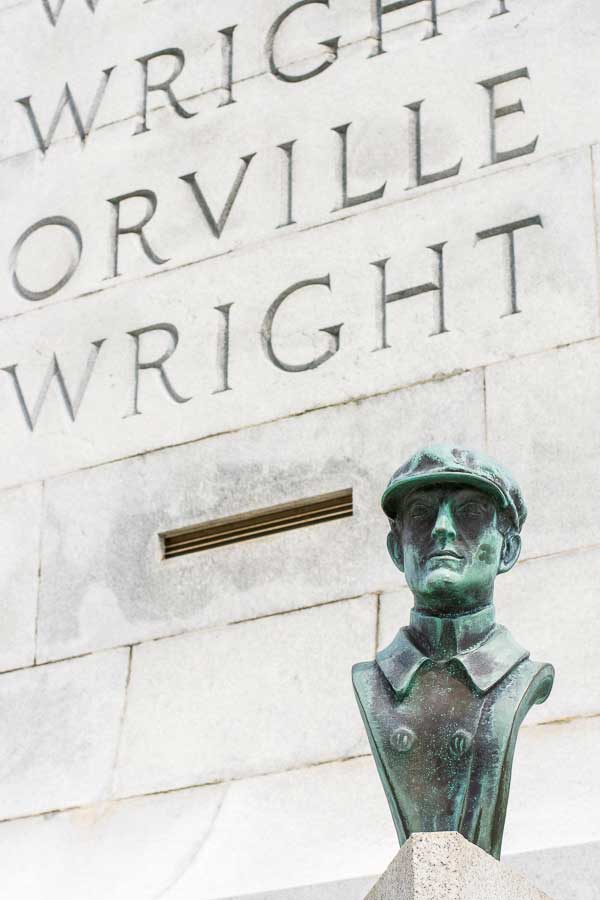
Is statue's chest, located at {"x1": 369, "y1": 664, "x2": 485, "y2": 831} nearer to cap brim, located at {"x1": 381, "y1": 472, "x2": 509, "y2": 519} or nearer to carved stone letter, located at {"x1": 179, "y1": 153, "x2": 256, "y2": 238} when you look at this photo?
cap brim, located at {"x1": 381, "y1": 472, "x2": 509, "y2": 519}

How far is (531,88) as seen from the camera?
44.9 feet

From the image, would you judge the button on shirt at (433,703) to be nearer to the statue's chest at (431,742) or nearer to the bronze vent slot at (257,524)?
the statue's chest at (431,742)

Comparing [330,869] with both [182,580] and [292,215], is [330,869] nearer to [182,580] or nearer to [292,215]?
[182,580]

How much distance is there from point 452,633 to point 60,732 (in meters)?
4.75

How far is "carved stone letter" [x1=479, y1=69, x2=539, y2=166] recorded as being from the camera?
13523 mm

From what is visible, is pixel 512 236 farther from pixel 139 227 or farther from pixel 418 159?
pixel 139 227

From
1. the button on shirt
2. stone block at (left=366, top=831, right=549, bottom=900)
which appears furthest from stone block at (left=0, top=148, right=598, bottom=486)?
stone block at (left=366, top=831, right=549, bottom=900)

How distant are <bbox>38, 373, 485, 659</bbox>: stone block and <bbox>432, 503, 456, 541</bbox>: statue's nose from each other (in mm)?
3982

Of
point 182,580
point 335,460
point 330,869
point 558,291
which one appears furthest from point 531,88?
point 330,869

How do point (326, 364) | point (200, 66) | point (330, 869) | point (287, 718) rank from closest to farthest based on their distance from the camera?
1. point (330, 869)
2. point (287, 718)
3. point (326, 364)
4. point (200, 66)

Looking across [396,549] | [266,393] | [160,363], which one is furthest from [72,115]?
[396,549]

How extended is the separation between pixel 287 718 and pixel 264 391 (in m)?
1.81

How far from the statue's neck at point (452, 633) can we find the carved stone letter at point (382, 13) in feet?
19.3

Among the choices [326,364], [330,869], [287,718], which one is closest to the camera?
[330,869]
